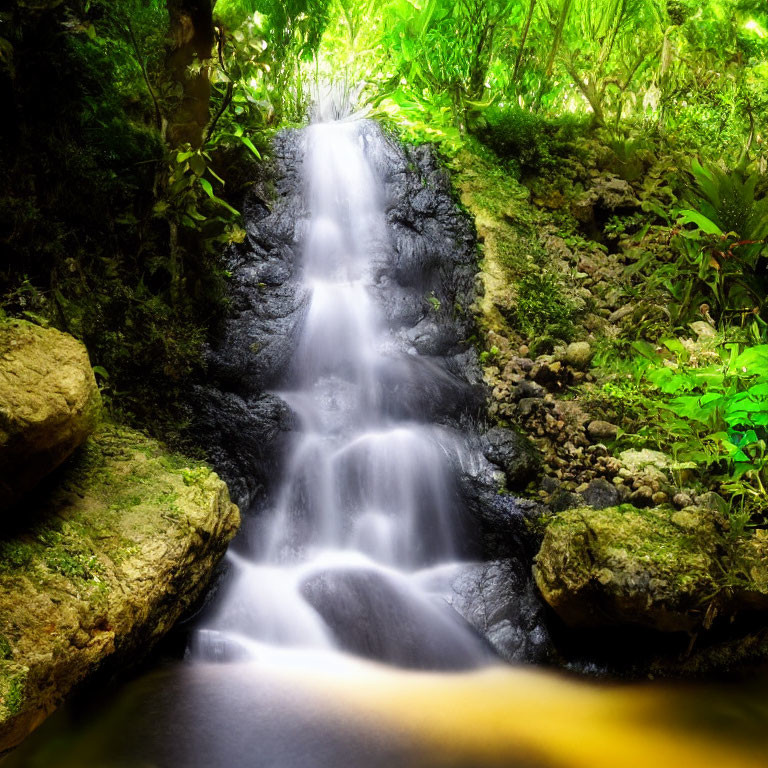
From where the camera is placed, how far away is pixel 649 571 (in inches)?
122

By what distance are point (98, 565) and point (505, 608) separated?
242 cm

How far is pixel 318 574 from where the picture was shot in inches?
143

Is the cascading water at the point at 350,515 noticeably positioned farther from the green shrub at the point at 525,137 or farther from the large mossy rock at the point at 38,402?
the green shrub at the point at 525,137

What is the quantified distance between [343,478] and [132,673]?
6.14 feet

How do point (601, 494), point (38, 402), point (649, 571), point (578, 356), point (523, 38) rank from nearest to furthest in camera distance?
point (38, 402) → point (649, 571) → point (601, 494) → point (578, 356) → point (523, 38)

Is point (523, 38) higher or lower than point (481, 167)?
higher

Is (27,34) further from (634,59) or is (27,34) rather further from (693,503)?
(634,59)

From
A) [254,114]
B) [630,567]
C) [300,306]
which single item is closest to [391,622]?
[630,567]

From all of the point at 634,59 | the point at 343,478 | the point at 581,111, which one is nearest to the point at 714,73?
the point at 634,59

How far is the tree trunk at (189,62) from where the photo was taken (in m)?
4.01

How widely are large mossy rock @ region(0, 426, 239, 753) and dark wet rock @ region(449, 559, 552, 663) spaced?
1.61 metres

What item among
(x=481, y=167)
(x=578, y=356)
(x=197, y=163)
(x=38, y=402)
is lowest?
(x=38, y=402)

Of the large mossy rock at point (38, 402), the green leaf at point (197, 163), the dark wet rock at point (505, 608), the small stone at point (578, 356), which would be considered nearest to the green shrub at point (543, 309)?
the small stone at point (578, 356)

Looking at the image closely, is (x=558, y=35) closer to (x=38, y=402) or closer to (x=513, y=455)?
(x=513, y=455)
